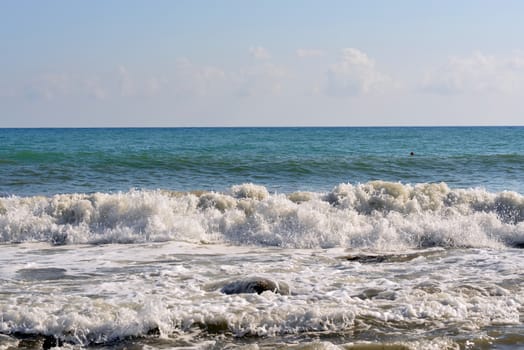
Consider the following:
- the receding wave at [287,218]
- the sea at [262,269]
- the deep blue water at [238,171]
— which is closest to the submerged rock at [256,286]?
the sea at [262,269]

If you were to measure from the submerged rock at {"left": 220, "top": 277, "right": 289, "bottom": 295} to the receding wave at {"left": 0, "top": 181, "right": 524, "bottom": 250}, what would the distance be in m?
4.28

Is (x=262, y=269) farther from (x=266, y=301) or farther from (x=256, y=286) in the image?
(x=266, y=301)

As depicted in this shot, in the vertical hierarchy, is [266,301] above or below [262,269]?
above

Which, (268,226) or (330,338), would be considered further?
(268,226)

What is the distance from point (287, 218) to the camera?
14625 millimetres

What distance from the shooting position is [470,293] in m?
8.70

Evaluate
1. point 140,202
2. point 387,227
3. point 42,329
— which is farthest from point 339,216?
point 42,329

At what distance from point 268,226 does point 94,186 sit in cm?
1024

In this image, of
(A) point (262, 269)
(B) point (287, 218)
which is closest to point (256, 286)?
(A) point (262, 269)

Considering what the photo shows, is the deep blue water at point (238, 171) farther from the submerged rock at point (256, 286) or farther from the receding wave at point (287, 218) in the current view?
the submerged rock at point (256, 286)

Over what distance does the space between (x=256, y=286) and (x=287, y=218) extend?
238 inches

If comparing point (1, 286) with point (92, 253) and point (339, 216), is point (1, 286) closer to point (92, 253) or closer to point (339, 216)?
point (92, 253)

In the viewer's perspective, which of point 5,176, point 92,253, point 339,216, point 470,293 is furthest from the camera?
point 5,176

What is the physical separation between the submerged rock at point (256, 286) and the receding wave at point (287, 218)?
4279 mm
